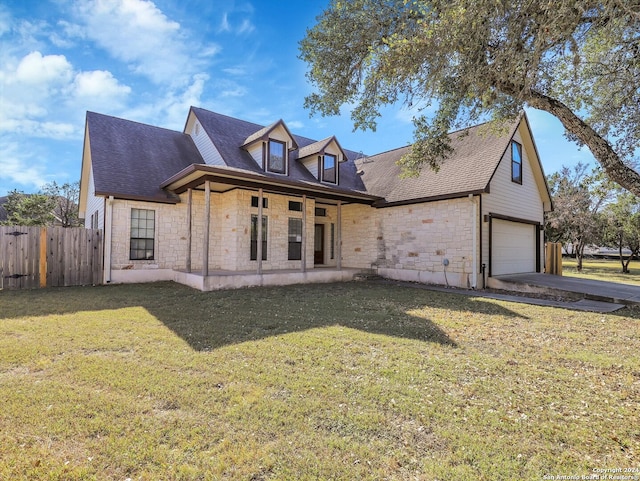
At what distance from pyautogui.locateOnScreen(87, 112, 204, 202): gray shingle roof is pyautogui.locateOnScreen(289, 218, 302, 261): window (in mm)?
4588

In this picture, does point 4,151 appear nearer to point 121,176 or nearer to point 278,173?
point 121,176

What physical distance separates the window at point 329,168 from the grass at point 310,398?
9.43m

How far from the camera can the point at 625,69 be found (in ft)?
21.5

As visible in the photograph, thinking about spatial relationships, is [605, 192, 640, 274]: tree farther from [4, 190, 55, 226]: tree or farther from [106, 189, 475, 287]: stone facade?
[4, 190, 55, 226]: tree

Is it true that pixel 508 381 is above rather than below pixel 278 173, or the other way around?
below

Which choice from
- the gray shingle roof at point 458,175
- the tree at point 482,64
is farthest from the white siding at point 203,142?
the gray shingle roof at point 458,175

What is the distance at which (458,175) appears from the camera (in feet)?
39.9

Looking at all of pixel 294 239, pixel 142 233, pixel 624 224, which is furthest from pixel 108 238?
pixel 624 224

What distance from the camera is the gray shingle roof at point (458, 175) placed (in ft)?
37.6

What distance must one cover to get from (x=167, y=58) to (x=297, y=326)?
29.3 ft

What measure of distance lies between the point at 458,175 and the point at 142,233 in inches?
461

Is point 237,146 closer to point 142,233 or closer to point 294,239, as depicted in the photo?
point 294,239

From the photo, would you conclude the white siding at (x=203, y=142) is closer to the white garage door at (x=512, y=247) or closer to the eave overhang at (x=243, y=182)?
the eave overhang at (x=243, y=182)

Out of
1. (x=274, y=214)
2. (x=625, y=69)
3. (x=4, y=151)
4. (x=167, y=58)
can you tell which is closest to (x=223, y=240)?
(x=274, y=214)
